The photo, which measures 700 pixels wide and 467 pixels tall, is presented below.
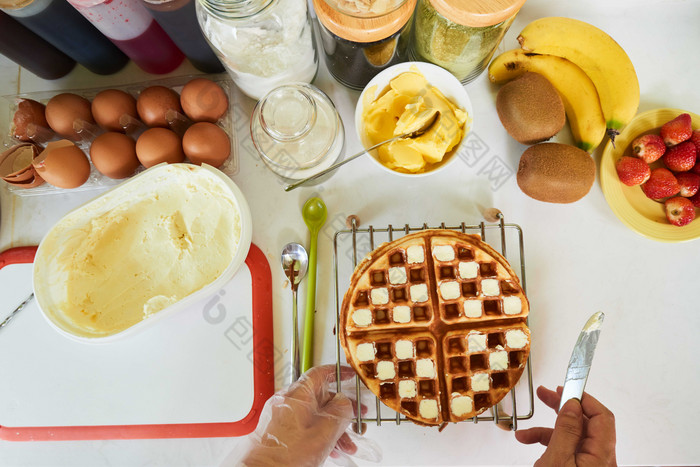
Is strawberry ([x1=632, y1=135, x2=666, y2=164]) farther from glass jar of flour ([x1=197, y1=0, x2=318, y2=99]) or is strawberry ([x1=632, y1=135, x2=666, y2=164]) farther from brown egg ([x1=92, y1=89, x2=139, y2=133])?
brown egg ([x1=92, y1=89, x2=139, y2=133])

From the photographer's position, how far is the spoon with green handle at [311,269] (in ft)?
3.17

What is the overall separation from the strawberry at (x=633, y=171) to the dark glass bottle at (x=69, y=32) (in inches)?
46.5

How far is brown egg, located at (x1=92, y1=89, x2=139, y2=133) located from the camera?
920mm

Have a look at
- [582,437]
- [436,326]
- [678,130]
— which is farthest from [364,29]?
[582,437]

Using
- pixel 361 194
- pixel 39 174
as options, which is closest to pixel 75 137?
pixel 39 174

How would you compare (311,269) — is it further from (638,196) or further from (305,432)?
(638,196)

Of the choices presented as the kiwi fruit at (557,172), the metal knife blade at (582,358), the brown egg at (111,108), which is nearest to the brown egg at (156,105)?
the brown egg at (111,108)

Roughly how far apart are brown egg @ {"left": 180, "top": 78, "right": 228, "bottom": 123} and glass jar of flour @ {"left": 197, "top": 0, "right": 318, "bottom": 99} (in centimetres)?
6

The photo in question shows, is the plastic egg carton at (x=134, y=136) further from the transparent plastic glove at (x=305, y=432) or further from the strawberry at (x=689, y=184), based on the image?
the strawberry at (x=689, y=184)

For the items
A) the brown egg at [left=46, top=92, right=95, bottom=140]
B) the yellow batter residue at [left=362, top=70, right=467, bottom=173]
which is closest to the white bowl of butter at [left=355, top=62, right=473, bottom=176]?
the yellow batter residue at [left=362, top=70, right=467, bottom=173]

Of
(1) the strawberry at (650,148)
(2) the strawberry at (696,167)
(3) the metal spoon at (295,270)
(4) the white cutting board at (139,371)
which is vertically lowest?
(4) the white cutting board at (139,371)

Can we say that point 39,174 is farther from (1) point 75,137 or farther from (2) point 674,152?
(2) point 674,152

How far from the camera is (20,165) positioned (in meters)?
0.93

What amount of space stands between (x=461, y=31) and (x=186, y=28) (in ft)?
1.78
